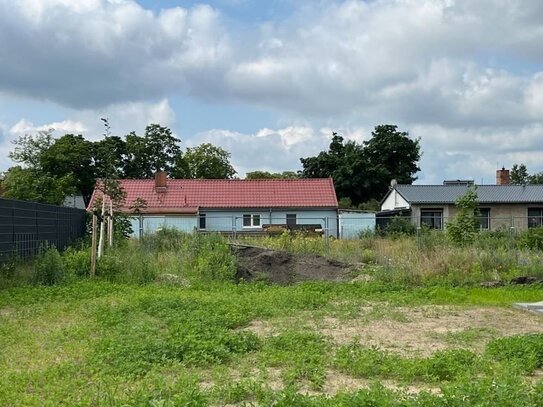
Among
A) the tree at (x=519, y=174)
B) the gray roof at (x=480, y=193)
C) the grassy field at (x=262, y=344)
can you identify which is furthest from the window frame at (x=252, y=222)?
the tree at (x=519, y=174)

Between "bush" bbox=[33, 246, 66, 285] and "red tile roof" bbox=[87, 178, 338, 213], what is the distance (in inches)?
973

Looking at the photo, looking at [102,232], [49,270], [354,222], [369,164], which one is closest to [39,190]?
[102,232]

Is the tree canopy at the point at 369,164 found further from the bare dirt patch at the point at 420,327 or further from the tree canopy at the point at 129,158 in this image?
the bare dirt patch at the point at 420,327

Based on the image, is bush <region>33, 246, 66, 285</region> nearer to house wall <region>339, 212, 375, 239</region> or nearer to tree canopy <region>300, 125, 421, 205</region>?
house wall <region>339, 212, 375, 239</region>

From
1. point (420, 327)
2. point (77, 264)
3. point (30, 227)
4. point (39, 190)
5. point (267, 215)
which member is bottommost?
point (420, 327)

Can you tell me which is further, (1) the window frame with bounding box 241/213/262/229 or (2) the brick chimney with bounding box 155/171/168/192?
(2) the brick chimney with bounding box 155/171/168/192

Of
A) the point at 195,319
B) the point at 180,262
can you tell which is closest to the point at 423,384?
the point at 195,319

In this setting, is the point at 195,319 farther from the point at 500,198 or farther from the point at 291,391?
the point at 500,198

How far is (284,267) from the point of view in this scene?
709 inches

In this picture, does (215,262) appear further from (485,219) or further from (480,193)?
(480,193)

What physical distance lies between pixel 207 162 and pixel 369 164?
1937 cm

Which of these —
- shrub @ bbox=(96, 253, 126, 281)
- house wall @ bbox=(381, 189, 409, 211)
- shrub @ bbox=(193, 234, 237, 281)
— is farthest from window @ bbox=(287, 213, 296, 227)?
shrub @ bbox=(96, 253, 126, 281)

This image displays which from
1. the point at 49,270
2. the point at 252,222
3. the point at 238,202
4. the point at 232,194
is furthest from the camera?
the point at 232,194

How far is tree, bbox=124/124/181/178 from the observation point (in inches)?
2537
